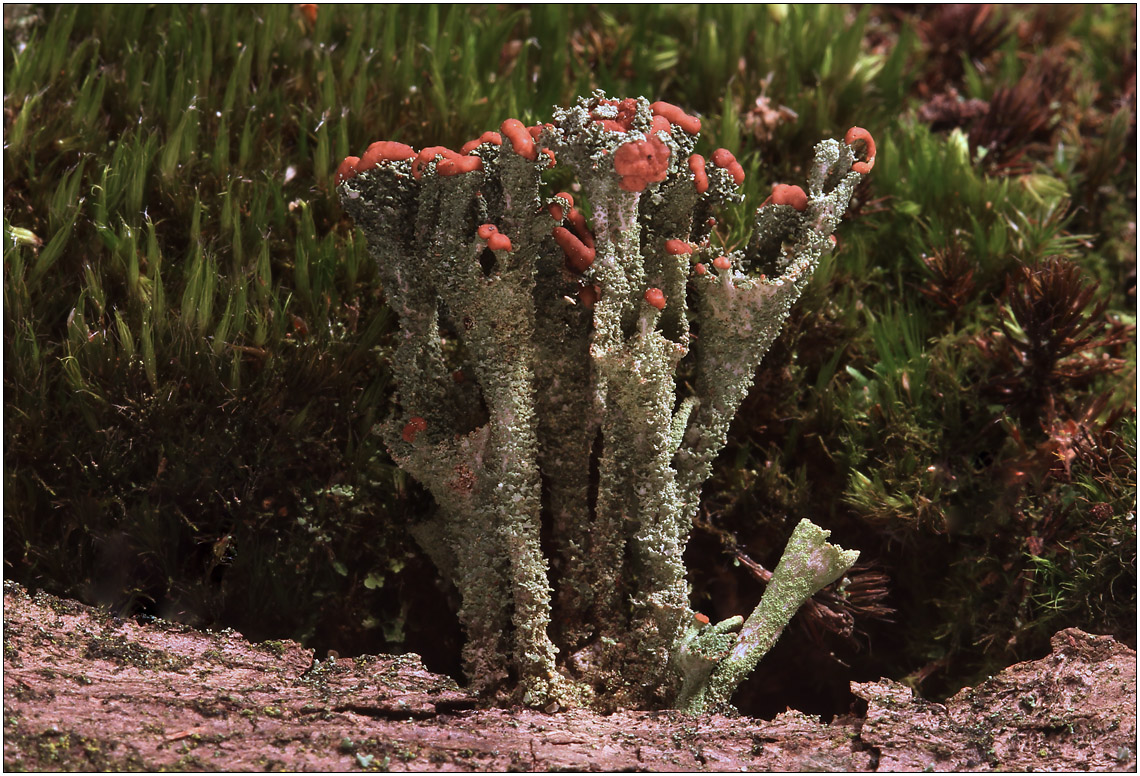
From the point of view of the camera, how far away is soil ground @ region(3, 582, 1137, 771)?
6.39 feet

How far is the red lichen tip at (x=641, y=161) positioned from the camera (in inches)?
76.7

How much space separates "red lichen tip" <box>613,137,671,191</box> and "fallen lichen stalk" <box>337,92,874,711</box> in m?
0.06

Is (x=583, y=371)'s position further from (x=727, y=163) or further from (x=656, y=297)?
(x=727, y=163)

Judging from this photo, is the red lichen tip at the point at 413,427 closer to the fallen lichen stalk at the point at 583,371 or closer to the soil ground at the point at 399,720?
the fallen lichen stalk at the point at 583,371

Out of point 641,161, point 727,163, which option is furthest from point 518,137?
point 727,163

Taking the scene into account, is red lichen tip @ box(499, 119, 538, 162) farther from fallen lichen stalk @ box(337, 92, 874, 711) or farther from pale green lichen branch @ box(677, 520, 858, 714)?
pale green lichen branch @ box(677, 520, 858, 714)

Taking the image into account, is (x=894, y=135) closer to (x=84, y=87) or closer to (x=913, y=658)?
(x=913, y=658)

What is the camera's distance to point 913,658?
278cm

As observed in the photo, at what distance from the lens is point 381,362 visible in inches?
102

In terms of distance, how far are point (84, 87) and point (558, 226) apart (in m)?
1.66

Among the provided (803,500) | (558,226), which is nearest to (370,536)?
(558,226)

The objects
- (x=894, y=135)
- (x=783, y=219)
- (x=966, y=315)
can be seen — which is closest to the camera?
(x=783, y=219)

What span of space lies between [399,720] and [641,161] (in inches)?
50.7

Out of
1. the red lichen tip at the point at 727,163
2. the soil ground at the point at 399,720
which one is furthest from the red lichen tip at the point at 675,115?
the soil ground at the point at 399,720
